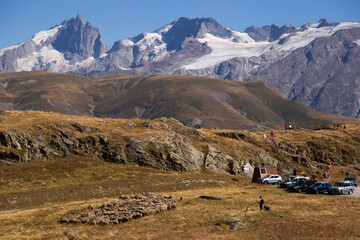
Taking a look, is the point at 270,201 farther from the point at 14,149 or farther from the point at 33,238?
the point at 14,149

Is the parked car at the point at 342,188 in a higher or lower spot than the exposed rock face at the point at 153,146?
lower

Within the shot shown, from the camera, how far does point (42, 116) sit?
87.0m

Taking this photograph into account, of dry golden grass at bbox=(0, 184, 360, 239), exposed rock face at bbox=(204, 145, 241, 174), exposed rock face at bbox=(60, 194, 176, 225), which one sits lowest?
dry golden grass at bbox=(0, 184, 360, 239)

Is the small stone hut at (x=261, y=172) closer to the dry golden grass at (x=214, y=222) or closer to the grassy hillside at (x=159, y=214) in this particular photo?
the grassy hillside at (x=159, y=214)

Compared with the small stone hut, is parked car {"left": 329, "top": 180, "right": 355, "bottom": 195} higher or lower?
lower

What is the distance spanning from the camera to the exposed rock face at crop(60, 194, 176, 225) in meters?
40.0

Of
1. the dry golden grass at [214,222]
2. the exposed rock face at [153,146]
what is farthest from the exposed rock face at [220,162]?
the dry golden grass at [214,222]

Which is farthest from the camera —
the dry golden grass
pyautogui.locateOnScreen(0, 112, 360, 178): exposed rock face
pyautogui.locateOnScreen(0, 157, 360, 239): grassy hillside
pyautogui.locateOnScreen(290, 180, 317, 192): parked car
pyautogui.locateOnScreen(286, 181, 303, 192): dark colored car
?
pyautogui.locateOnScreen(0, 112, 360, 178): exposed rock face

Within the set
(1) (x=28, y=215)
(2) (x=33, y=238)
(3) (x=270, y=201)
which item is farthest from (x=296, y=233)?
(1) (x=28, y=215)

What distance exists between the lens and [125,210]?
42.0 meters

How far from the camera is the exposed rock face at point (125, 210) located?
40.0 metres

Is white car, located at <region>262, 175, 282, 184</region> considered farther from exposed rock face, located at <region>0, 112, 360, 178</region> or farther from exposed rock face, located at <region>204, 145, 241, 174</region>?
exposed rock face, located at <region>204, 145, 241, 174</region>

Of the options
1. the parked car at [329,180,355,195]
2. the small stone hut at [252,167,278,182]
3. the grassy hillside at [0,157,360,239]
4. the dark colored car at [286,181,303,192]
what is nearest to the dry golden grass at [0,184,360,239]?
the grassy hillside at [0,157,360,239]

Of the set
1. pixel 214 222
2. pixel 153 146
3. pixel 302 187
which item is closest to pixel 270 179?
pixel 302 187
